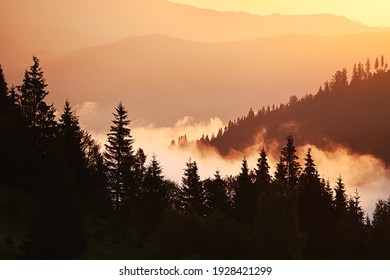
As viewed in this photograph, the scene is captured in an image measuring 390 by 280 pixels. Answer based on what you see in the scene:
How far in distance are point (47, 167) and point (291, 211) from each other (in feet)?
58.2

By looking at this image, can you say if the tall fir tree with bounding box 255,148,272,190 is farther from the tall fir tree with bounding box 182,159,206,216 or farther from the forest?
the tall fir tree with bounding box 182,159,206,216

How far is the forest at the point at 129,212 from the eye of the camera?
27.5m

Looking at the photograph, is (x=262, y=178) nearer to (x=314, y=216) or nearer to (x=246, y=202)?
(x=246, y=202)

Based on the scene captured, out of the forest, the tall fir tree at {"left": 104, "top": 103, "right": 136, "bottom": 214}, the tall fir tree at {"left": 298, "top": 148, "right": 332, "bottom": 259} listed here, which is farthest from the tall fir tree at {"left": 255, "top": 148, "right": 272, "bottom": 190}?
the tall fir tree at {"left": 104, "top": 103, "right": 136, "bottom": 214}

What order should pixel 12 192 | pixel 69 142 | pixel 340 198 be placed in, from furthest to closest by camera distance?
pixel 340 198 → pixel 69 142 → pixel 12 192

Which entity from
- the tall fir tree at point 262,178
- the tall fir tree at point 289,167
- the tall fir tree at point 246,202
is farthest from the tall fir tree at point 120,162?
the tall fir tree at point 289,167

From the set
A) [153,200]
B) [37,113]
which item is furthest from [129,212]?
[37,113]

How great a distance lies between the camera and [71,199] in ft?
90.5

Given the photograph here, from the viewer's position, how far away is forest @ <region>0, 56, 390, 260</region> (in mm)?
27531

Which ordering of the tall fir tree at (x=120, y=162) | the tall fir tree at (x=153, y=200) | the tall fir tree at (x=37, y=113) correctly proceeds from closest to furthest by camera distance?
1. the tall fir tree at (x=37, y=113)
2. the tall fir tree at (x=153, y=200)
3. the tall fir tree at (x=120, y=162)

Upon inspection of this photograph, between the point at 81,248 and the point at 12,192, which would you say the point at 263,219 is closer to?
the point at 81,248

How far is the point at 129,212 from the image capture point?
194 feet

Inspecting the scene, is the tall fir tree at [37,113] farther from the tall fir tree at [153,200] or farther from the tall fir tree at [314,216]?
the tall fir tree at [314,216]
